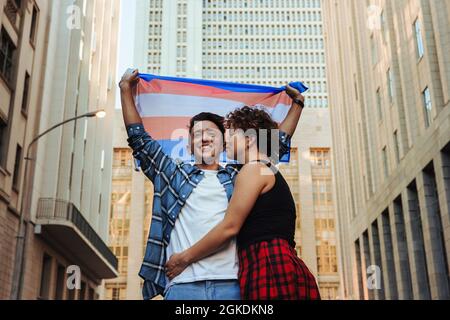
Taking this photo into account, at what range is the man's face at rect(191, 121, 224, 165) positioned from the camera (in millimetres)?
3508

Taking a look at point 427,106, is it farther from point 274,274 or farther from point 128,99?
point 274,274

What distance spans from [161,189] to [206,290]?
27.1 inches

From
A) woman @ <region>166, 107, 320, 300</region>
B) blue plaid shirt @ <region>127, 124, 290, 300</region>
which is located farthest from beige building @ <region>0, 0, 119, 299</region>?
woman @ <region>166, 107, 320, 300</region>

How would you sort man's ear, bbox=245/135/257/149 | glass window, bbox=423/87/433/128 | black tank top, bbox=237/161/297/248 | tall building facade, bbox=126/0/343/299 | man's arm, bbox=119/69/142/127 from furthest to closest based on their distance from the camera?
tall building facade, bbox=126/0/343/299 → glass window, bbox=423/87/433/128 → man's arm, bbox=119/69/142/127 → man's ear, bbox=245/135/257/149 → black tank top, bbox=237/161/297/248

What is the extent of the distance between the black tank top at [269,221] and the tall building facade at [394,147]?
26.5m

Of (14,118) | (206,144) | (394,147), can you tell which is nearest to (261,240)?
(206,144)

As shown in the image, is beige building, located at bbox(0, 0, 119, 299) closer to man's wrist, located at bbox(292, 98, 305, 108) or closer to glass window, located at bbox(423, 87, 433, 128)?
man's wrist, located at bbox(292, 98, 305, 108)

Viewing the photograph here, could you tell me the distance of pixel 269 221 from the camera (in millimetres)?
3172

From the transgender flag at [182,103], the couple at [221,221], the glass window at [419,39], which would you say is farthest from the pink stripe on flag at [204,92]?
the glass window at [419,39]

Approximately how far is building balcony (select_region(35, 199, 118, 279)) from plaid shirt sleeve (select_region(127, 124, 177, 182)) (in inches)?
965

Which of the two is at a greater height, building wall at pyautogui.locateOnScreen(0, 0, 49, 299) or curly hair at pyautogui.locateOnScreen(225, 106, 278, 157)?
building wall at pyautogui.locateOnScreen(0, 0, 49, 299)

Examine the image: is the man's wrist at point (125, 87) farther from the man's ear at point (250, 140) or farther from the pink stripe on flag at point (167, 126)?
the man's ear at point (250, 140)

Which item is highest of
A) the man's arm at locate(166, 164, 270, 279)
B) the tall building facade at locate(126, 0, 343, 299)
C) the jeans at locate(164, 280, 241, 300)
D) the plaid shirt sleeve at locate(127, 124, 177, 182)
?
the tall building facade at locate(126, 0, 343, 299)

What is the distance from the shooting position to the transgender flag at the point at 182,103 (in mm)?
3982
